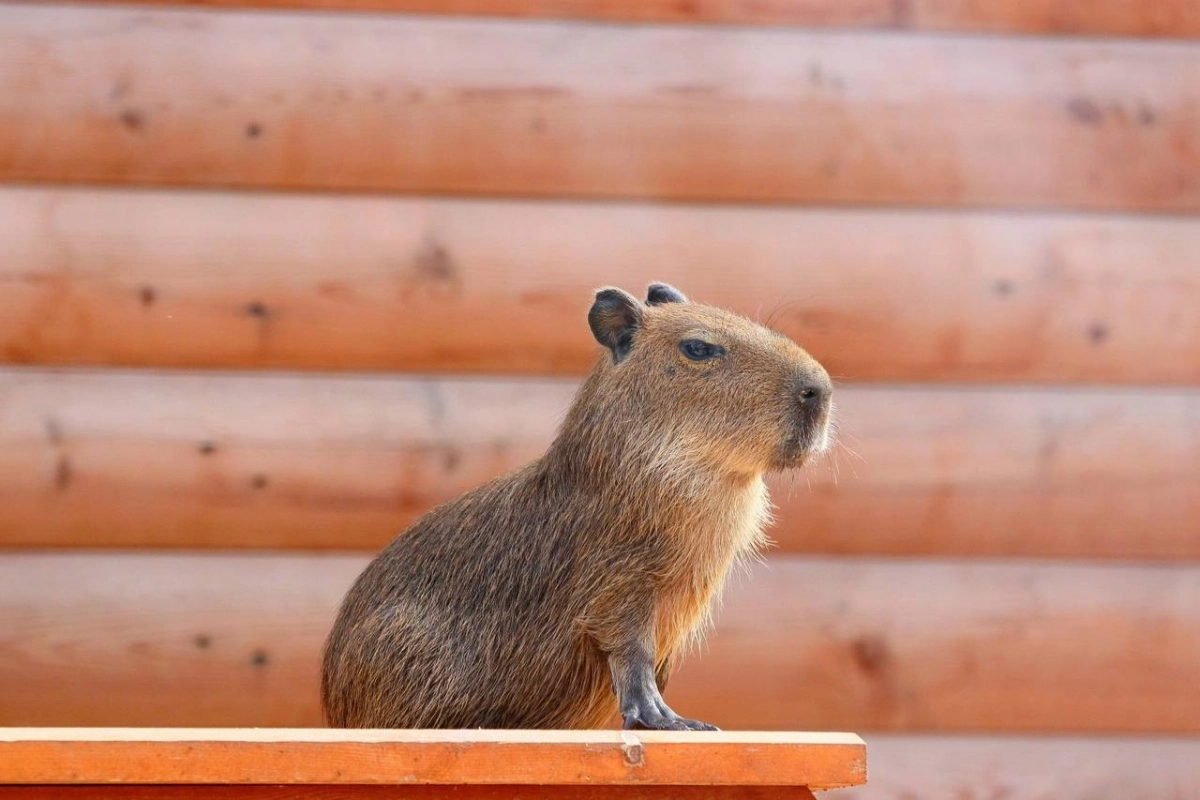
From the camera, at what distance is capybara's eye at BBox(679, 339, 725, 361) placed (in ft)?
4.26

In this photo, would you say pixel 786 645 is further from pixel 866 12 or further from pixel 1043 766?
pixel 866 12

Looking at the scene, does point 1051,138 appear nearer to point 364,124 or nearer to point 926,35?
point 926,35

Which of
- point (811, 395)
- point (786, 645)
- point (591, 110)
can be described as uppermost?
point (591, 110)

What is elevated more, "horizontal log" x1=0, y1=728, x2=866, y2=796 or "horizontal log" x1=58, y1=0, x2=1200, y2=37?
"horizontal log" x1=58, y1=0, x2=1200, y2=37

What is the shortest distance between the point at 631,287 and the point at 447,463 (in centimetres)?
38

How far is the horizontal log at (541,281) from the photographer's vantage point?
6.69ft

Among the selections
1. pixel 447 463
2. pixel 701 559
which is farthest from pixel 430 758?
pixel 447 463

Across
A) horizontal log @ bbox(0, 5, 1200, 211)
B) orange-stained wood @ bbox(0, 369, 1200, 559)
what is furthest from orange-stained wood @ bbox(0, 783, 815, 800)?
horizontal log @ bbox(0, 5, 1200, 211)

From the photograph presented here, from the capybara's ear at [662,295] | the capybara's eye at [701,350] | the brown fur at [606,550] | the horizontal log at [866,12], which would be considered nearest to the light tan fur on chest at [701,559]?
the brown fur at [606,550]

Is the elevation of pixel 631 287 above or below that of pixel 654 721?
above

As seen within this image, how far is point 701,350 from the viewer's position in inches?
51.3

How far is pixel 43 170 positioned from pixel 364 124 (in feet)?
1.54

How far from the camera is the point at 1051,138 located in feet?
7.11

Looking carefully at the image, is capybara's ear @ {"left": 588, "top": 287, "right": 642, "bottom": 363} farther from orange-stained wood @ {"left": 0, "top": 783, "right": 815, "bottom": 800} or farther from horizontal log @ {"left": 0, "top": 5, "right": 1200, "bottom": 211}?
horizontal log @ {"left": 0, "top": 5, "right": 1200, "bottom": 211}
